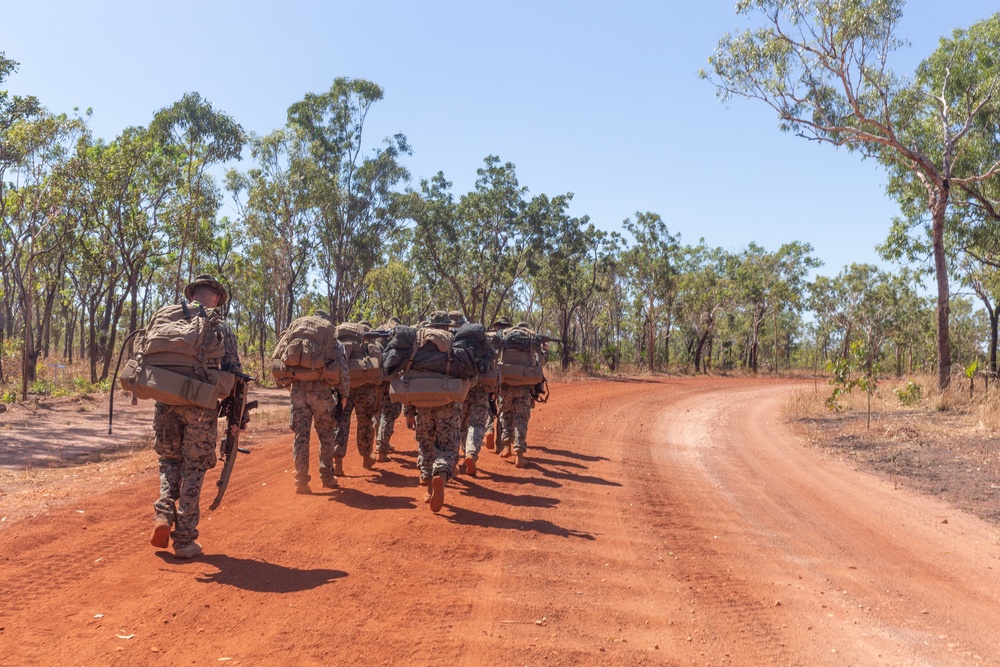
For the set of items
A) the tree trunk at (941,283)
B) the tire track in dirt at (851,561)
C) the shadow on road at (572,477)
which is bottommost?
the tire track in dirt at (851,561)

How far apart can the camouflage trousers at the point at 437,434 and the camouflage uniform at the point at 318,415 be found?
3.41 ft

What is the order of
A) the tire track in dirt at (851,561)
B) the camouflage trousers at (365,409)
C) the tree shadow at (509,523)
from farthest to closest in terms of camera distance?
1. the camouflage trousers at (365,409)
2. the tree shadow at (509,523)
3. the tire track in dirt at (851,561)

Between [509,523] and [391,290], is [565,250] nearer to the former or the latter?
[391,290]

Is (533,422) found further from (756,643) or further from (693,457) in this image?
(756,643)

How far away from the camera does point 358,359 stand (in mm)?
9688

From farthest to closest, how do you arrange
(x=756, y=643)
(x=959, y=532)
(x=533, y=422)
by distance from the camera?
1. (x=533, y=422)
2. (x=959, y=532)
3. (x=756, y=643)

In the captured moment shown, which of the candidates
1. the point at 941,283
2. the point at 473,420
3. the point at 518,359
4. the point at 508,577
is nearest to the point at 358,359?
the point at 473,420

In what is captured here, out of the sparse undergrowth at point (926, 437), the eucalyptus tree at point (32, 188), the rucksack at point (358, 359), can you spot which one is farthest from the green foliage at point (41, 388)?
the sparse undergrowth at point (926, 437)

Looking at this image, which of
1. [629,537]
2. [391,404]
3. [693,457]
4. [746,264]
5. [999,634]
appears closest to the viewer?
[999,634]

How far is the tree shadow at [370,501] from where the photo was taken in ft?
25.3

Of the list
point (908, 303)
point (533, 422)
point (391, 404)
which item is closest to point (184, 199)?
point (533, 422)

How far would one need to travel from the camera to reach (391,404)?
35.6 ft

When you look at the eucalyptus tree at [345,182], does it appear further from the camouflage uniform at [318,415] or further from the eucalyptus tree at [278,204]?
the camouflage uniform at [318,415]

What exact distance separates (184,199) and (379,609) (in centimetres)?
2508
